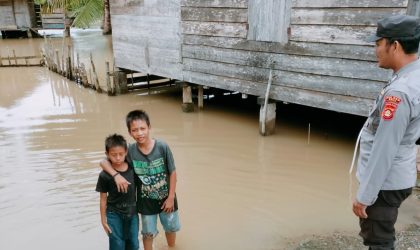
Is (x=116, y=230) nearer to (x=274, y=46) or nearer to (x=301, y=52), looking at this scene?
(x=301, y=52)

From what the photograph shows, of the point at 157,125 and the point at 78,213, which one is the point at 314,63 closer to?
the point at 157,125

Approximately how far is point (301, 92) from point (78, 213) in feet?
13.8

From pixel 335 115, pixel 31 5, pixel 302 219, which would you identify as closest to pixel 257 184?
pixel 302 219

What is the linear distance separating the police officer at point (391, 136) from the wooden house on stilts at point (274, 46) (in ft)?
11.6

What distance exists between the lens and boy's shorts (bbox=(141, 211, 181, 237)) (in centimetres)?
333

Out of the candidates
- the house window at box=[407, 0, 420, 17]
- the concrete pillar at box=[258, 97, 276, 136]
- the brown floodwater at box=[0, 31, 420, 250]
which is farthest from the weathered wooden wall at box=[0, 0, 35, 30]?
the house window at box=[407, 0, 420, 17]

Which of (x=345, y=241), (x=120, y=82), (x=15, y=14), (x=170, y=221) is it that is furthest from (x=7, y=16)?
(x=345, y=241)

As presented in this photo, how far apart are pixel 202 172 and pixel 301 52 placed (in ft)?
8.96

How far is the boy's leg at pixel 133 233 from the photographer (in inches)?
125

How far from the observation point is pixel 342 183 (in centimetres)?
545

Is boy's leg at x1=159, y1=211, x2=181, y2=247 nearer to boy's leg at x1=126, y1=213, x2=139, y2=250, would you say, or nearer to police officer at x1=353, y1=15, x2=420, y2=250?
boy's leg at x1=126, y1=213, x2=139, y2=250

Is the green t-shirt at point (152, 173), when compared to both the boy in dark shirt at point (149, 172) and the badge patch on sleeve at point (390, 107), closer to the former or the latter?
the boy in dark shirt at point (149, 172)

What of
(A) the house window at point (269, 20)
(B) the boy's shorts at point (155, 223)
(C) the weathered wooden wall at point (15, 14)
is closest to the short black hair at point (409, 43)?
(B) the boy's shorts at point (155, 223)

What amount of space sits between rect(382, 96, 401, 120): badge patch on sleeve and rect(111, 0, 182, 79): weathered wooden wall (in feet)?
23.8
